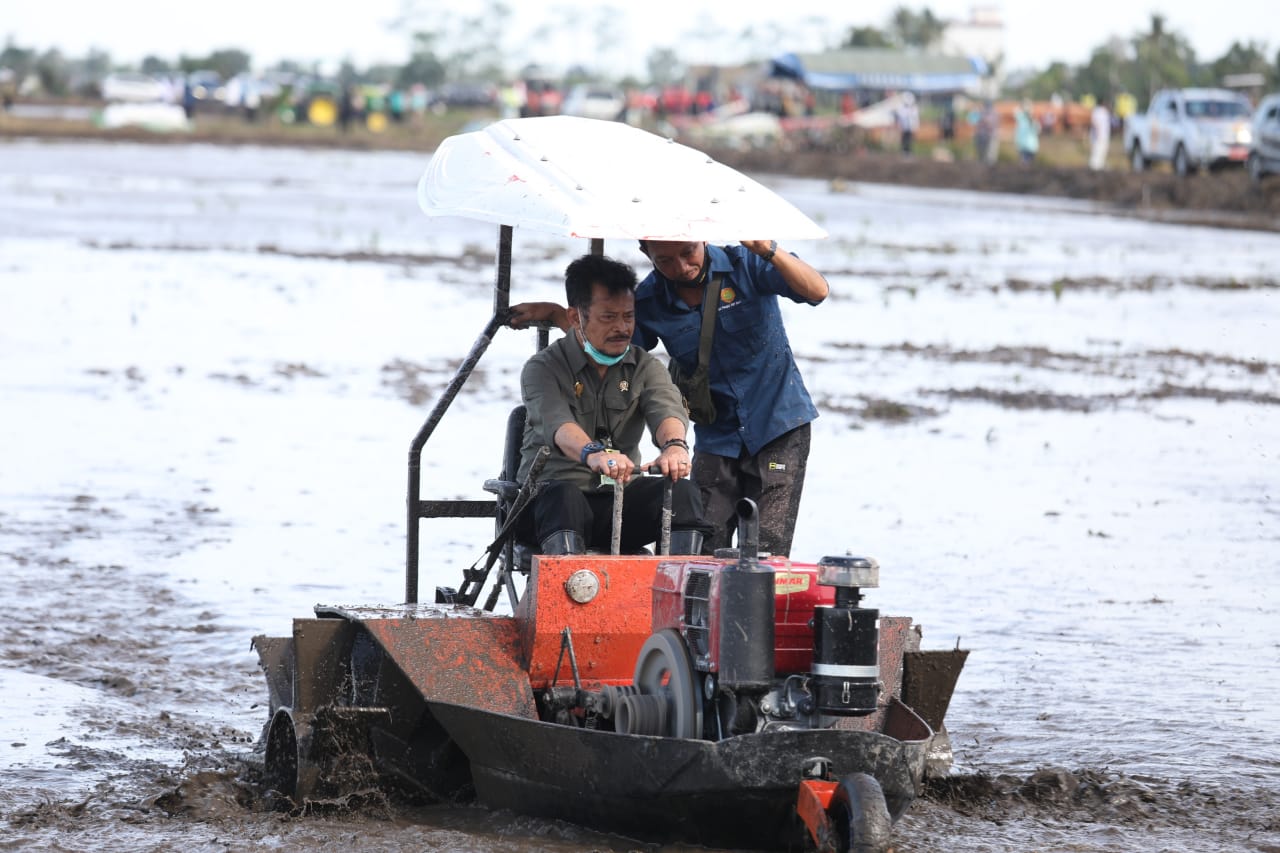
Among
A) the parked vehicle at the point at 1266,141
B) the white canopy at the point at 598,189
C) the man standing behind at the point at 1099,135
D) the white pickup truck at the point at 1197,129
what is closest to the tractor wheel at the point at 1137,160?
the man standing behind at the point at 1099,135

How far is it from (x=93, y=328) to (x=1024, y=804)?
14483 mm

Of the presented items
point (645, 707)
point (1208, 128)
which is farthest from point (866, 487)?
point (1208, 128)

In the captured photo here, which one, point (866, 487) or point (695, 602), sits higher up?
point (695, 602)

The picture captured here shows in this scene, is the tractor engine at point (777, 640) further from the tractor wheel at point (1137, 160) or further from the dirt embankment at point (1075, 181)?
the tractor wheel at point (1137, 160)

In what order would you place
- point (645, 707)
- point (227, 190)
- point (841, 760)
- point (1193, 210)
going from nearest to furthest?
point (841, 760)
point (645, 707)
point (1193, 210)
point (227, 190)

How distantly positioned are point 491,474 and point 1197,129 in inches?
1249

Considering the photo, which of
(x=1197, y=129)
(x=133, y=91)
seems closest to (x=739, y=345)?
(x=1197, y=129)

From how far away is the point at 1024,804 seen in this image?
6.82 m

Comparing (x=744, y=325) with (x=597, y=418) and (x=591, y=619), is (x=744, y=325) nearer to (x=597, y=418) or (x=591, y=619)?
(x=597, y=418)

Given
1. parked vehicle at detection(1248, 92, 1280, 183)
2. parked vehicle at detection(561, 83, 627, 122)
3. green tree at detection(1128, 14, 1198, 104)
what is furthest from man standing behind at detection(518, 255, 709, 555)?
green tree at detection(1128, 14, 1198, 104)

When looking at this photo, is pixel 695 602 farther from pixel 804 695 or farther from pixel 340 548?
pixel 340 548

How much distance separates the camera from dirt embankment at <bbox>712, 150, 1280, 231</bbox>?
37.4 m

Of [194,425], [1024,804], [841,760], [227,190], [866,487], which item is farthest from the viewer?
[227,190]

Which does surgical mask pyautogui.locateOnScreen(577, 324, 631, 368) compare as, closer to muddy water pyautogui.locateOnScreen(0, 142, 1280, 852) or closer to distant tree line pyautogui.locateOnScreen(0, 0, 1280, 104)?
muddy water pyautogui.locateOnScreen(0, 142, 1280, 852)
